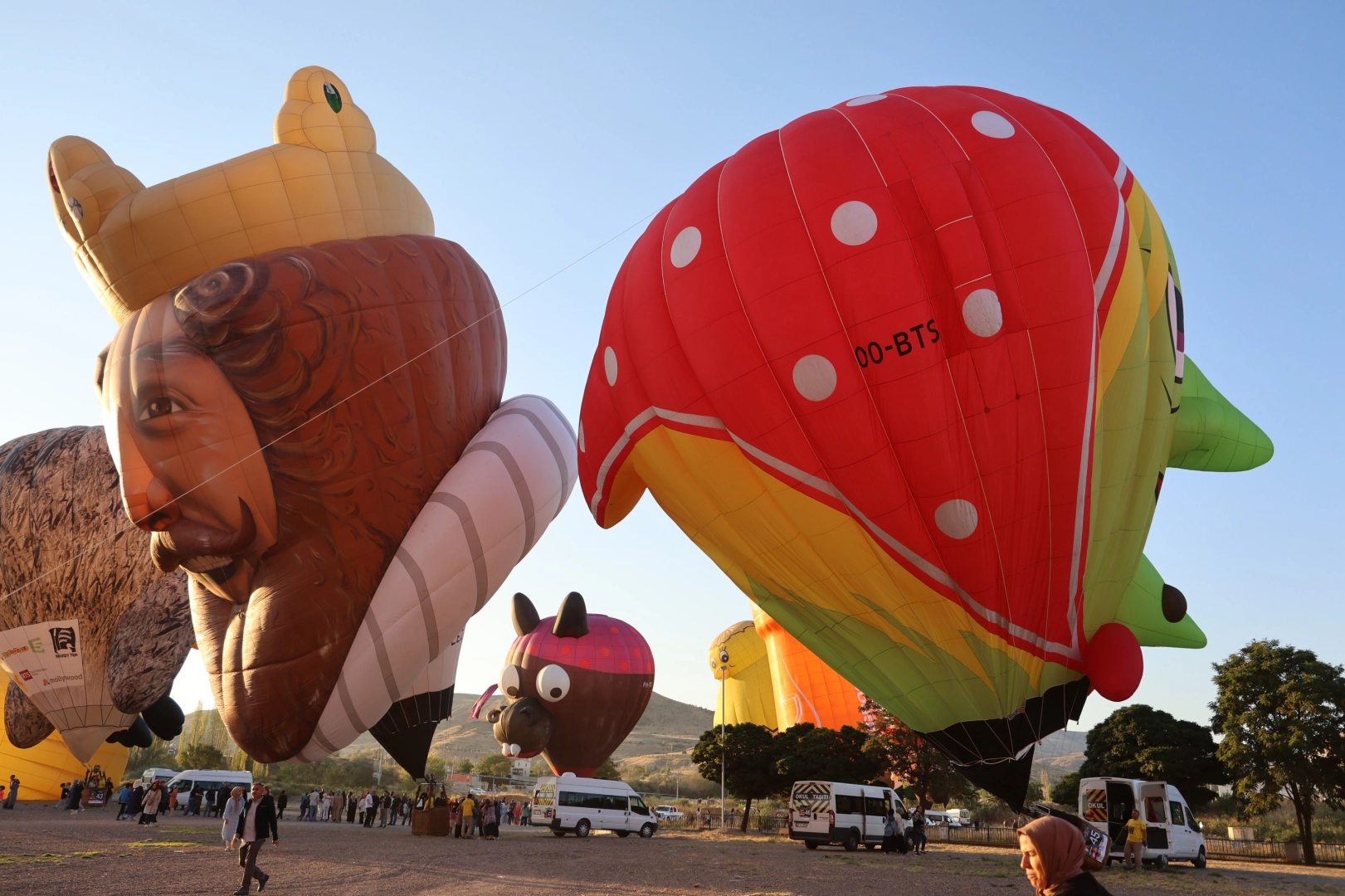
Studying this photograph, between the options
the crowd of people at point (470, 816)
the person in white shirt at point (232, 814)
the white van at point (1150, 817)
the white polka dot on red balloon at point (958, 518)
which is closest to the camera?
the white polka dot on red balloon at point (958, 518)

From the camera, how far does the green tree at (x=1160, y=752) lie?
25.7 m

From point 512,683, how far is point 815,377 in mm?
19148

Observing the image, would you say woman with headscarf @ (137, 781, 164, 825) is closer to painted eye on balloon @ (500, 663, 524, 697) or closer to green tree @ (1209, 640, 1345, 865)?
painted eye on balloon @ (500, 663, 524, 697)

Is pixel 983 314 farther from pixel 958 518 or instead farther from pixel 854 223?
pixel 958 518

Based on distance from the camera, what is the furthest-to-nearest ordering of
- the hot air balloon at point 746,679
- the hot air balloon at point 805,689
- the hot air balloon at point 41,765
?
the hot air balloon at point 746,679, the hot air balloon at point 805,689, the hot air balloon at point 41,765

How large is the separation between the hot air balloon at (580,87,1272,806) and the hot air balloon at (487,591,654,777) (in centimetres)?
1601

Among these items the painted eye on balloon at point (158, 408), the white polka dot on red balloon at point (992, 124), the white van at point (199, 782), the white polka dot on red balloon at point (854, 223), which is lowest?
the white van at point (199, 782)

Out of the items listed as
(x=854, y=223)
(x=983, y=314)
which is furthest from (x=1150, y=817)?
(x=854, y=223)

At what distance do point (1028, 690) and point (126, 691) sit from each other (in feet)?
61.2

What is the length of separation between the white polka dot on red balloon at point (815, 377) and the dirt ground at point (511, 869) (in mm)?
5547

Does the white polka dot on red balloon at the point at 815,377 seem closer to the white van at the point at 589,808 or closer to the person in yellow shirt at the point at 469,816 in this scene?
the white van at the point at 589,808

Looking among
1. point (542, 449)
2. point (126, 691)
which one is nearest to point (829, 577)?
point (542, 449)

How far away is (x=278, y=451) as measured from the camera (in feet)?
47.2

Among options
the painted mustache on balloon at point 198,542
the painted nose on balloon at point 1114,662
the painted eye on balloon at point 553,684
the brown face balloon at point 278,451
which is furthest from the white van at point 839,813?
the painted mustache on balloon at point 198,542
